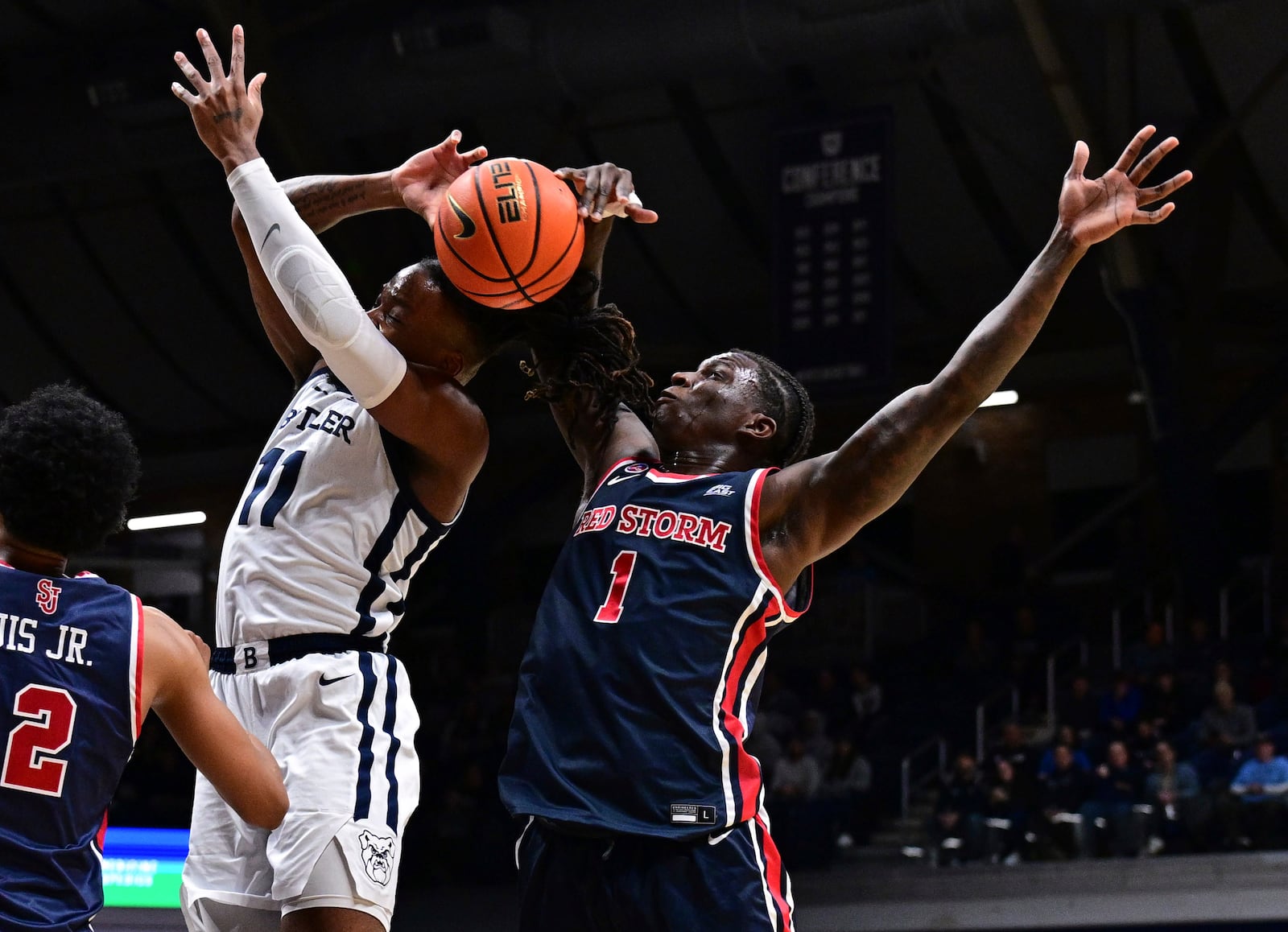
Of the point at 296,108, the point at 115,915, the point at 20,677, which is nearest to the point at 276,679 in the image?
the point at 20,677

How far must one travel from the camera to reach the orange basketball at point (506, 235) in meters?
4.20

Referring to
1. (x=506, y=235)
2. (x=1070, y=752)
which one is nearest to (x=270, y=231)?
(x=506, y=235)

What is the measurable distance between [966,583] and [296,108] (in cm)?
1130

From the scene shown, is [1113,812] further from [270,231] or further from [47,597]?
[47,597]

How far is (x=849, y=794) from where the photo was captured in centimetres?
1452

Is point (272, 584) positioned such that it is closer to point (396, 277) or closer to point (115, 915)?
point (396, 277)

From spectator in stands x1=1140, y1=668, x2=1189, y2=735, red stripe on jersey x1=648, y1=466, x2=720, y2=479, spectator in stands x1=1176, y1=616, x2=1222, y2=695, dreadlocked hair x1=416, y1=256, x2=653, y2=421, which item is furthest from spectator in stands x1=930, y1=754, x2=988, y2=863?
red stripe on jersey x1=648, y1=466, x2=720, y2=479

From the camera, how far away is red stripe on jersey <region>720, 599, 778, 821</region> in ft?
13.0

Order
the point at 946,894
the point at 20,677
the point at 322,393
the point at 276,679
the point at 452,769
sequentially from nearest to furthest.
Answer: the point at 20,677 → the point at 276,679 → the point at 322,393 → the point at 946,894 → the point at 452,769

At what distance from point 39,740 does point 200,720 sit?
0.31 meters

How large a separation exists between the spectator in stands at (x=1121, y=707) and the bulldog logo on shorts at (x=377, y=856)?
1133 centimetres

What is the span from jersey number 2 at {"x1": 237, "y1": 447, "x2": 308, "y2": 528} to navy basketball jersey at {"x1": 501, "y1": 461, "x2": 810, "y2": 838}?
28.9 inches

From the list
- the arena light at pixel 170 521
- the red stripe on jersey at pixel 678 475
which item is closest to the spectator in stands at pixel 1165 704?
the red stripe on jersey at pixel 678 475

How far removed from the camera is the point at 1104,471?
21500 millimetres
